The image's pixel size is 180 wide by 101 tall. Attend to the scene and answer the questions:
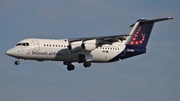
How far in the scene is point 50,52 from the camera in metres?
49.3

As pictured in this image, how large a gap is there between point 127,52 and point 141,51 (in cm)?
168

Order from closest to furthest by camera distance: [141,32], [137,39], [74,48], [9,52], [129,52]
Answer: [9,52] → [74,48] → [129,52] → [137,39] → [141,32]

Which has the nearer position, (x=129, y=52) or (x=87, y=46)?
(x=87, y=46)

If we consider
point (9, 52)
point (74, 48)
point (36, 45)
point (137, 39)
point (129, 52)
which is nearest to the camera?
point (9, 52)

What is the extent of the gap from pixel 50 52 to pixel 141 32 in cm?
1102

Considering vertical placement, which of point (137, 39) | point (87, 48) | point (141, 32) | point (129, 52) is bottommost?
point (129, 52)

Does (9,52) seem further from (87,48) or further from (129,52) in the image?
(129,52)

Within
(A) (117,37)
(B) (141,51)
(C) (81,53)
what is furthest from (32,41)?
(B) (141,51)

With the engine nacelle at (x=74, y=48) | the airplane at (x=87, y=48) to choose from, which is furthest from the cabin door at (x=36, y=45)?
the engine nacelle at (x=74, y=48)

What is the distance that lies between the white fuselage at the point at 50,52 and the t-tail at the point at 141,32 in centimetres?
401

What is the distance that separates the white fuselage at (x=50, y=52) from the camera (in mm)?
48719

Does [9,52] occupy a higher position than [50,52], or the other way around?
[9,52]

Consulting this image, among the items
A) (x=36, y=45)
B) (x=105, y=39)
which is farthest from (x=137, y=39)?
(x=36, y=45)

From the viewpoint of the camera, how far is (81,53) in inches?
2005
